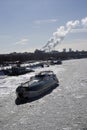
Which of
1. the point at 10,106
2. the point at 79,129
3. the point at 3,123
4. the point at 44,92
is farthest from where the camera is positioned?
the point at 44,92

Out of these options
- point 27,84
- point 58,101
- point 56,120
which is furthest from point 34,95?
point 56,120

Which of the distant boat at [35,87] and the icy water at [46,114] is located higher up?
the distant boat at [35,87]

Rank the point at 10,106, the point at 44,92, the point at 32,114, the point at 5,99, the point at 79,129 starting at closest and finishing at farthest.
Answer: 1. the point at 79,129
2. the point at 32,114
3. the point at 10,106
4. the point at 5,99
5. the point at 44,92

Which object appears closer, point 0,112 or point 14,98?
point 0,112

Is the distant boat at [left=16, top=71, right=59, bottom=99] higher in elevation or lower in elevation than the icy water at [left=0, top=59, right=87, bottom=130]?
higher

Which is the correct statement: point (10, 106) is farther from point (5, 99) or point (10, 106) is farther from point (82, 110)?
point (82, 110)

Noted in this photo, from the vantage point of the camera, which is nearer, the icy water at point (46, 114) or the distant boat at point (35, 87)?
the icy water at point (46, 114)

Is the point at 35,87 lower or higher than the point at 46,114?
higher

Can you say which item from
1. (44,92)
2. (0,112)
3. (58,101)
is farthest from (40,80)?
(0,112)

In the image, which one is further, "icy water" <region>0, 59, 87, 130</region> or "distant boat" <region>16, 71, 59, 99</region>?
"distant boat" <region>16, 71, 59, 99</region>

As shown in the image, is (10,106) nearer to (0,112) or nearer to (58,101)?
(0,112)

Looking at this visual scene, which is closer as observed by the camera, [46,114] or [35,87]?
[46,114]
